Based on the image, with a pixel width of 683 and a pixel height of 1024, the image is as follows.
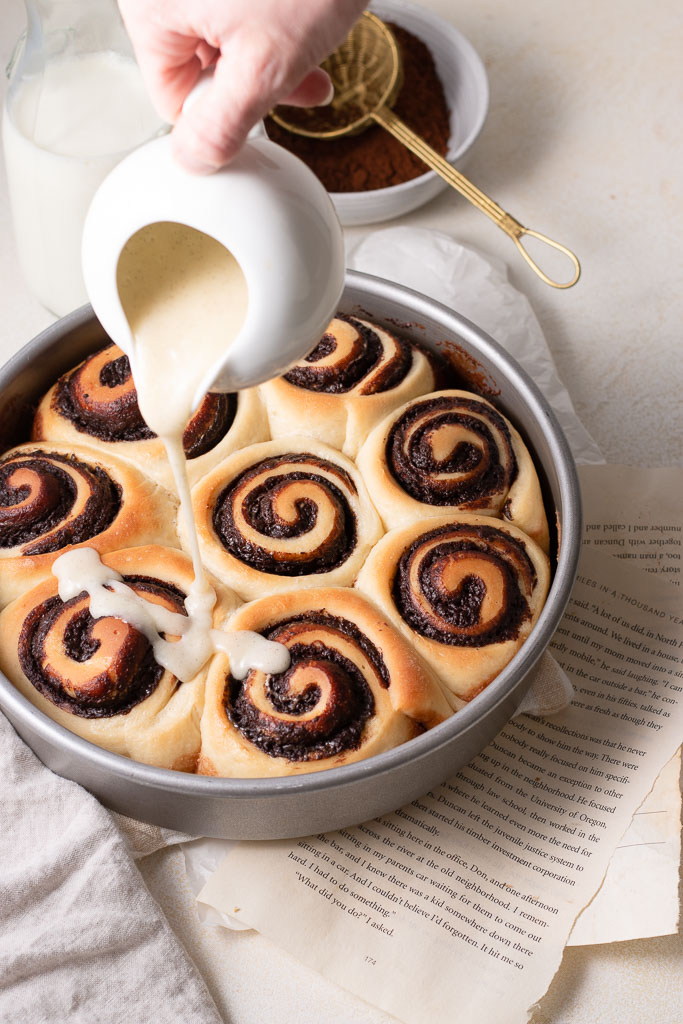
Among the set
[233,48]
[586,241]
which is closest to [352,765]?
[233,48]

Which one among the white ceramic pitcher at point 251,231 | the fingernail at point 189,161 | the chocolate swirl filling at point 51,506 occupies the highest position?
the fingernail at point 189,161

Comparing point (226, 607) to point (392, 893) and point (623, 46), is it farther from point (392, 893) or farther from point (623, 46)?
point (623, 46)

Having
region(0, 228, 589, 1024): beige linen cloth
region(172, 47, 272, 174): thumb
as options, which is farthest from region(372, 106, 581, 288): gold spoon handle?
region(0, 228, 589, 1024): beige linen cloth

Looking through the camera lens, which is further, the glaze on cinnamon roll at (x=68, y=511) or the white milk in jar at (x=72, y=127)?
the white milk in jar at (x=72, y=127)

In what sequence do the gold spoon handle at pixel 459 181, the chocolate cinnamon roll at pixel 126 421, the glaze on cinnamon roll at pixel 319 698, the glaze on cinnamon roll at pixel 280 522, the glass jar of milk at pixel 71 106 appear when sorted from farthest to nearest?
the gold spoon handle at pixel 459 181 < the glass jar of milk at pixel 71 106 < the chocolate cinnamon roll at pixel 126 421 < the glaze on cinnamon roll at pixel 280 522 < the glaze on cinnamon roll at pixel 319 698

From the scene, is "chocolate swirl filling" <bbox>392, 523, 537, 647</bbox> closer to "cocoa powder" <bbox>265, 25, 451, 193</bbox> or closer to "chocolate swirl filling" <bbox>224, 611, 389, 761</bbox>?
"chocolate swirl filling" <bbox>224, 611, 389, 761</bbox>

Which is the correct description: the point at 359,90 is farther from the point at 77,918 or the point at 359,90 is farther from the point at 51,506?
the point at 77,918

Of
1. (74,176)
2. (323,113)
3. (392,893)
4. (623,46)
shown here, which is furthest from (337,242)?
(623,46)

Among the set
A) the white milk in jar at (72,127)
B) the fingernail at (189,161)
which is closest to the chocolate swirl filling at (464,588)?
the fingernail at (189,161)

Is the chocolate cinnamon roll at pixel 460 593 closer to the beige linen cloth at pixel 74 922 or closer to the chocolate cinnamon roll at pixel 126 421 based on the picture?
the chocolate cinnamon roll at pixel 126 421
